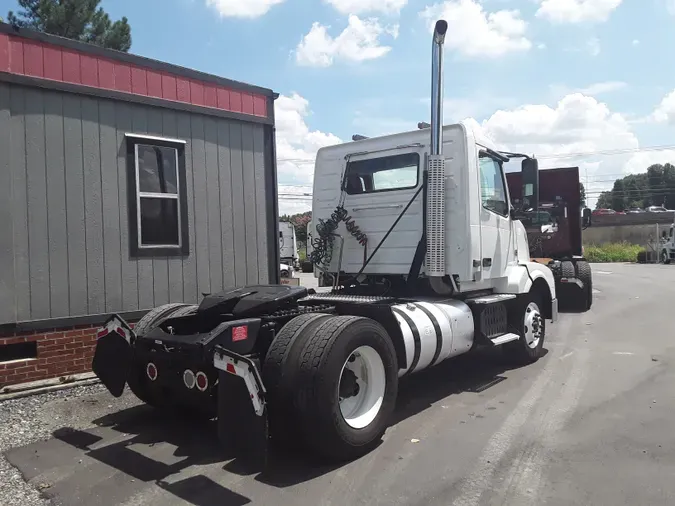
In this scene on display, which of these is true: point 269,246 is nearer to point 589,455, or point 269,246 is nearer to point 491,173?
point 491,173

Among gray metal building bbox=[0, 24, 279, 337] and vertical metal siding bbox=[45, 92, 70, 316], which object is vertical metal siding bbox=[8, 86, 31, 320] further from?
vertical metal siding bbox=[45, 92, 70, 316]

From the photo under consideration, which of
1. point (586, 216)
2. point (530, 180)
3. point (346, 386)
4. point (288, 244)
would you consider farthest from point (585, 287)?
point (288, 244)

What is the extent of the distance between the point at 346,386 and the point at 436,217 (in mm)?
2418

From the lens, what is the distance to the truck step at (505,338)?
6.53 meters

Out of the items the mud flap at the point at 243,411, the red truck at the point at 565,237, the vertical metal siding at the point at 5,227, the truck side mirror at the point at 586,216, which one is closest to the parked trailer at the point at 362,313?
the mud flap at the point at 243,411

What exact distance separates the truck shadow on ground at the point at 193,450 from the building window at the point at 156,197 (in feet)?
7.23

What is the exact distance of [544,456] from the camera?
4.37 meters

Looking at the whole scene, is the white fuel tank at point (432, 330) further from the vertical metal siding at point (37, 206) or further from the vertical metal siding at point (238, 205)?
the vertical metal siding at point (37, 206)

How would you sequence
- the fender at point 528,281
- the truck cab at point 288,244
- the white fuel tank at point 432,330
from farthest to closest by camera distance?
the truck cab at point 288,244, the fender at point 528,281, the white fuel tank at point 432,330

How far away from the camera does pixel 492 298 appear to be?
6.81 meters

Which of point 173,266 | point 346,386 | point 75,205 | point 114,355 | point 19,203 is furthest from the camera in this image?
point 173,266

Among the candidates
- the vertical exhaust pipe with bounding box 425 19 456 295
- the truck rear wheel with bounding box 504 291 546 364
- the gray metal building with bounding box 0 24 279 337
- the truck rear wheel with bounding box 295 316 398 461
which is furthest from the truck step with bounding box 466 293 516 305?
the gray metal building with bounding box 0 24 279 337

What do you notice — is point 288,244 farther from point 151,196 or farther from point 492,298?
point 492,298

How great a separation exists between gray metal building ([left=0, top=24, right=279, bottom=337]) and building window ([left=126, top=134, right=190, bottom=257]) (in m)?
0.01
